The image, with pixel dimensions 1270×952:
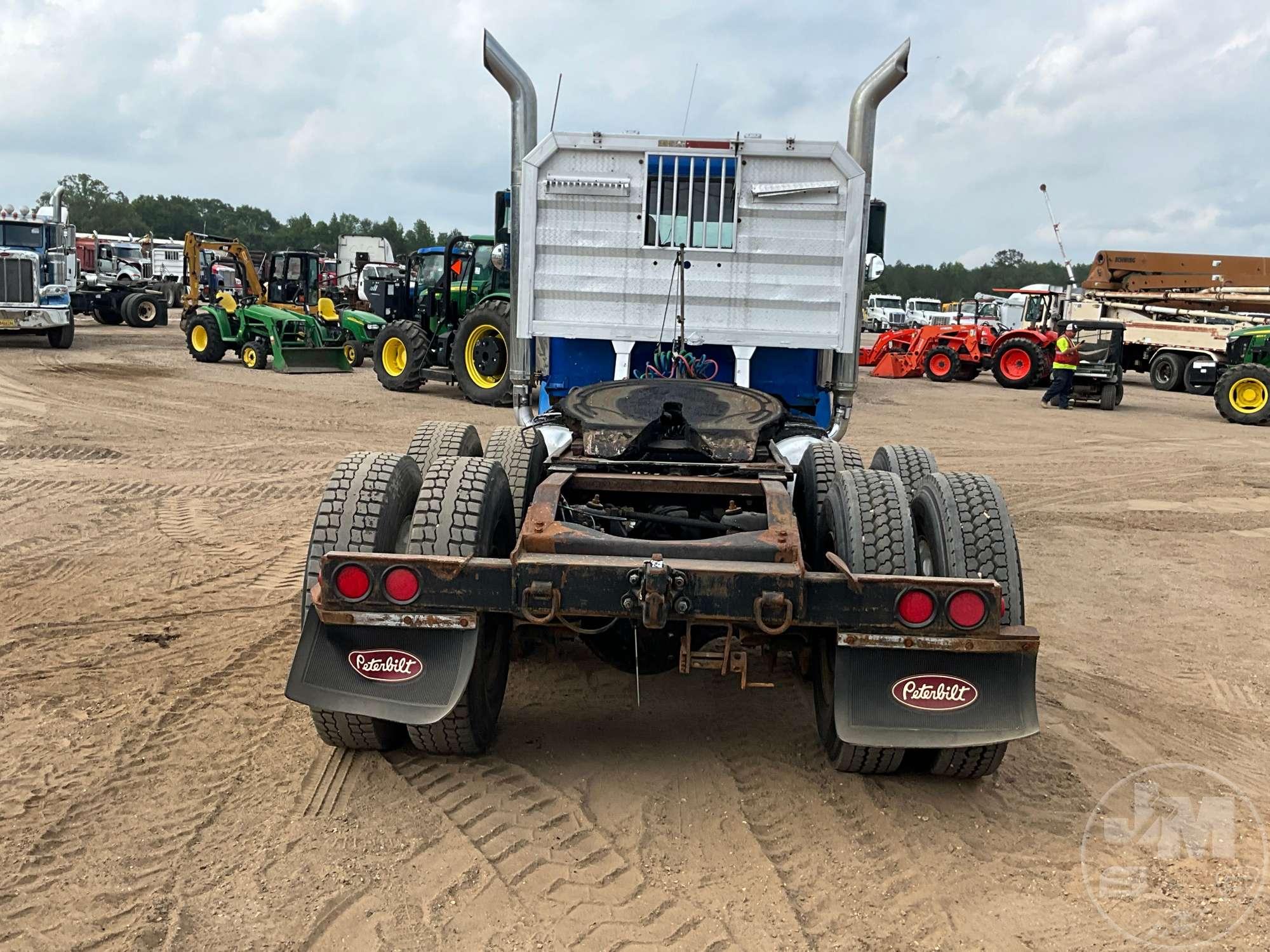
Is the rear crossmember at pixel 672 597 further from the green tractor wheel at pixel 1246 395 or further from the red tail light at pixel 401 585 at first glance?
the green tractor wheel at pixel 1246 395

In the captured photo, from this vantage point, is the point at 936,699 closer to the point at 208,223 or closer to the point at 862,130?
the point at 862,130

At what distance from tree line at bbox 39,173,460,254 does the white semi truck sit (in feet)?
150

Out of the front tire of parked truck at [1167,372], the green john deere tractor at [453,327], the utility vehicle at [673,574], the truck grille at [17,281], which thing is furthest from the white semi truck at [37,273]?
the front tire of parked truck at [1167,372]

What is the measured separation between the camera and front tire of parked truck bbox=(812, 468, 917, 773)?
3490 mm

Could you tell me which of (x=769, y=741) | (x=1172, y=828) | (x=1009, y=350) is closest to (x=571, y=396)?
(x=769, y=741)

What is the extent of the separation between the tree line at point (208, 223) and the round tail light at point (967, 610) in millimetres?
64961

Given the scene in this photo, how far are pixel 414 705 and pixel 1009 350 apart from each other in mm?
21015

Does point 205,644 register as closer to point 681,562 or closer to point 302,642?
point 302,642

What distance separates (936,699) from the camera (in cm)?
325

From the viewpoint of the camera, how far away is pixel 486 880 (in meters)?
2.96

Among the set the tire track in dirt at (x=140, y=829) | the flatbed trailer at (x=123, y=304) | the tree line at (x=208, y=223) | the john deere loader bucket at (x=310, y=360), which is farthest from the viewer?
the tree line at (x=208, y=223)

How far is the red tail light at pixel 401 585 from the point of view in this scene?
322cm

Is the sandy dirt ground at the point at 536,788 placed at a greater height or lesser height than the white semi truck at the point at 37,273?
lesser

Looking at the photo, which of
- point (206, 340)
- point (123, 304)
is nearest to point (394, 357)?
point (206, 340)
